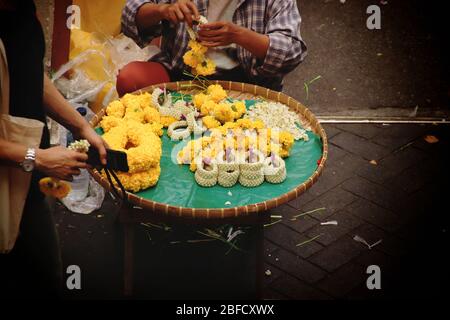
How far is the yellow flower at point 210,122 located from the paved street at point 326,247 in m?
0.87

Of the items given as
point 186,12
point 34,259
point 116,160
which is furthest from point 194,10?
point 34,259

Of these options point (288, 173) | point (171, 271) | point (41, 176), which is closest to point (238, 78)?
point (288, 173)

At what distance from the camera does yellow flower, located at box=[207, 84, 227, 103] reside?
12.1ft

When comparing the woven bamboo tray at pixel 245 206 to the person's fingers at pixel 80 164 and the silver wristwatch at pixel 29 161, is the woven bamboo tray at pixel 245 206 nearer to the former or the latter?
the person's fingers at pixel 80 164

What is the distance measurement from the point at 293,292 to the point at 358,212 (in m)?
0.88

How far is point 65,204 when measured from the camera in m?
4.19

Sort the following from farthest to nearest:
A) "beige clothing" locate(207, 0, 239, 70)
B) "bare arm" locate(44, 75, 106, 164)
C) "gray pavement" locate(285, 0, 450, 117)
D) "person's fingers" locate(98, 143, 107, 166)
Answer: "gray pavement" locate(285, 0, 450, 117) → "beige clothing" locate(207, 0, 239, 70) → "bare arm" locate(44, 75, 106, 164) → "person's fingers" locate(98, 143, 107, 166)

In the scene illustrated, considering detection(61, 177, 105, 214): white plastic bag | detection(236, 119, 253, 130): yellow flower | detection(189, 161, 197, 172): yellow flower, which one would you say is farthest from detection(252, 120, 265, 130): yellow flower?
detection(61, 177, 105, 214): white plastic bag

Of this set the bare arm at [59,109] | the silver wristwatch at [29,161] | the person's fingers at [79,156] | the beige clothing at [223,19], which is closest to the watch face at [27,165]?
the silver wristwatch at [29,161]

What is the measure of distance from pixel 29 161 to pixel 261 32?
1921 millimetres

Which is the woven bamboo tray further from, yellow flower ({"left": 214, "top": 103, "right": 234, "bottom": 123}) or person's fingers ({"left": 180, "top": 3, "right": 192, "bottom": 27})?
person's fingers ({"left": 180, "top": 3, "right": 192, "bottom": 27})

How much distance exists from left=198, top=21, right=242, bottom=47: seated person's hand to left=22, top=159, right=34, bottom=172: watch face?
1392 mm
